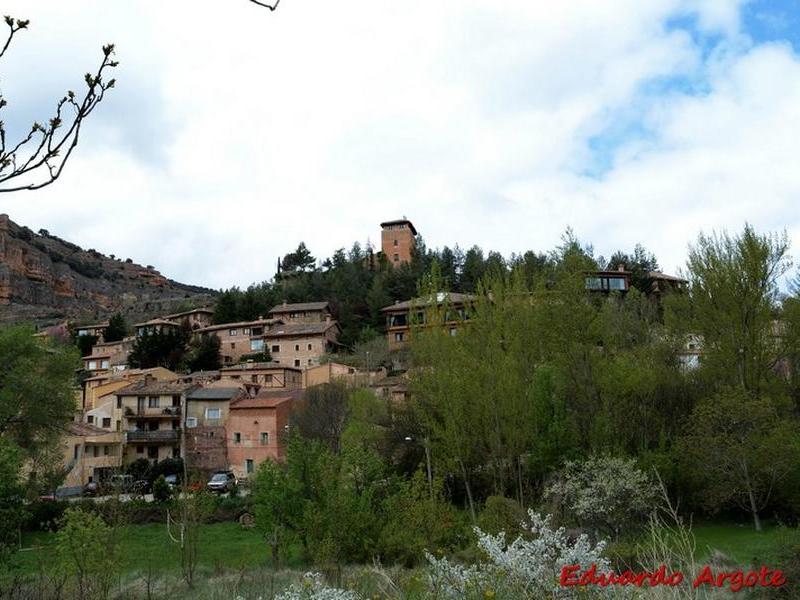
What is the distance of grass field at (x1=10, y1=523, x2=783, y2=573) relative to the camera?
17094mm

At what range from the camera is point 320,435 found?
Answer: 113 ft

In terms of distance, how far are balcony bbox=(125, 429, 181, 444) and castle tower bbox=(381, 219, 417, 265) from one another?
166 feet

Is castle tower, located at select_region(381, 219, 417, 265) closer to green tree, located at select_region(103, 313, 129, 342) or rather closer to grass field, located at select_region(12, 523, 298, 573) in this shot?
green tree, located at select_region(103, 313, 129, 342)

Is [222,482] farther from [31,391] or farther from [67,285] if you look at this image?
[67,285]

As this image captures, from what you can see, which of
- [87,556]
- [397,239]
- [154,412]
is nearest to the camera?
[87,556]

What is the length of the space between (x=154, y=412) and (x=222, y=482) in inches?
401

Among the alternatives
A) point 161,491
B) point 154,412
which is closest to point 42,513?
point 161,491

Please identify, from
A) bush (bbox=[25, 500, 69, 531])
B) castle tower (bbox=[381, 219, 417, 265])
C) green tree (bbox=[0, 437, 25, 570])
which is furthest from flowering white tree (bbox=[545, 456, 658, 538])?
castle tower (bbox=[381, 219, 417, 265])

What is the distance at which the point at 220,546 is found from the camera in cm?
2352

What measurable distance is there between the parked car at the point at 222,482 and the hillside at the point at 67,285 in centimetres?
4981

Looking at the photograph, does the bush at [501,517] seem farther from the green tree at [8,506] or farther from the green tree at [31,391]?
the green tree at [31,391]

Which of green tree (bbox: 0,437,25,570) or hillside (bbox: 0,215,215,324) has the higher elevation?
hillside (bbox: 0,215,215,324)

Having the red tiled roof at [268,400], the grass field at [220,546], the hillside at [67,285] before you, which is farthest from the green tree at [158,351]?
the grass field at [220,546]

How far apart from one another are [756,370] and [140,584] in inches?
789
